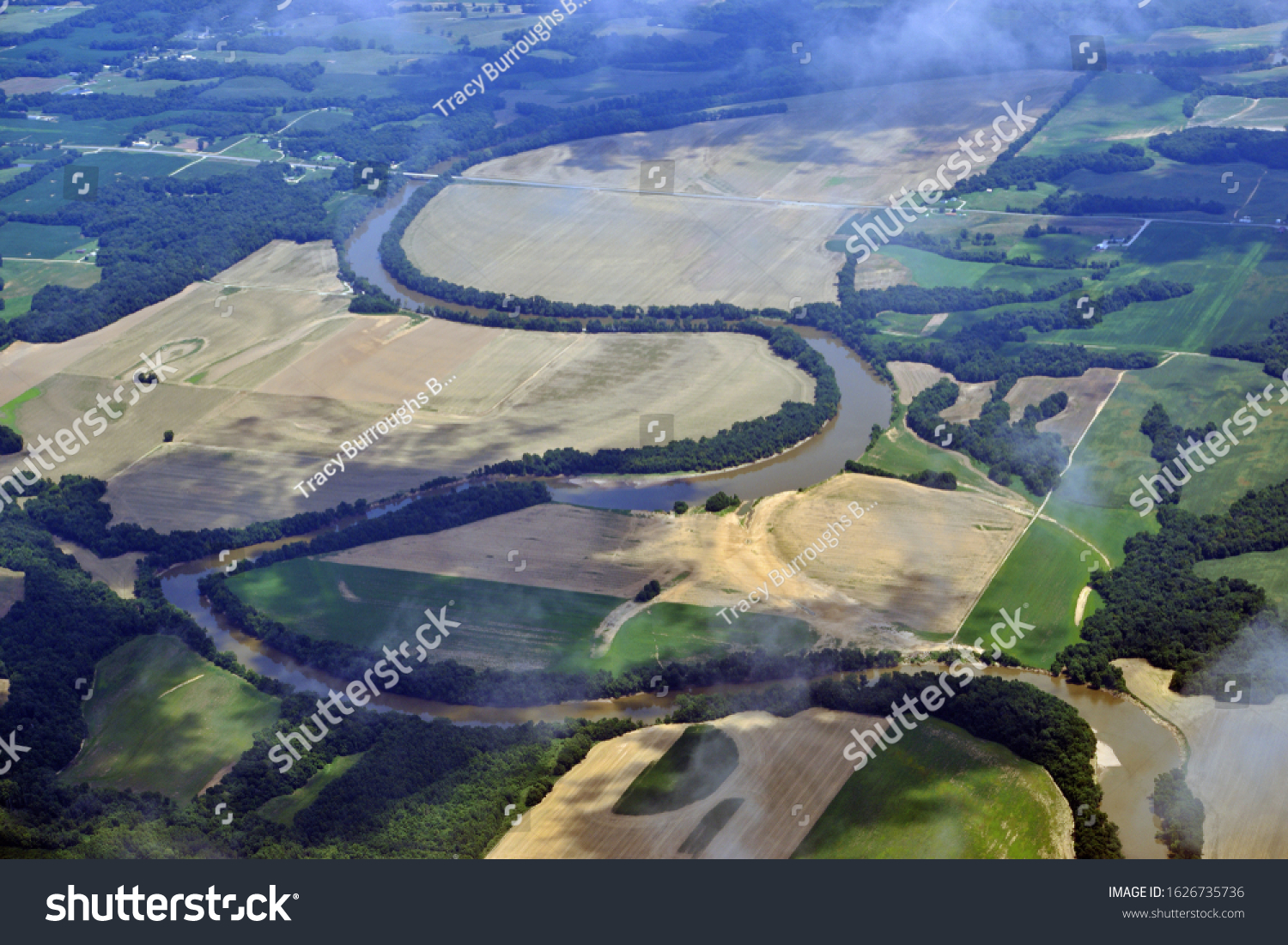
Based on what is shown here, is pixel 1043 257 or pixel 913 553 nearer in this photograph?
pixel 913 553

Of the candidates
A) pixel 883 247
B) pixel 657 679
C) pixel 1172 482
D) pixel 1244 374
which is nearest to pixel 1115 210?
pixel 883 247

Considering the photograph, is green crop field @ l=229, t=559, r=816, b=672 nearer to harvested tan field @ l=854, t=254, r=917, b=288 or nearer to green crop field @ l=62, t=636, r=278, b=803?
green crop field @ l=62, t=636, r=278, b=803

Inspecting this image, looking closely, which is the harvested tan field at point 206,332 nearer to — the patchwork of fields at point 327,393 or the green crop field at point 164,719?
the patchwork of fields at point 327,393

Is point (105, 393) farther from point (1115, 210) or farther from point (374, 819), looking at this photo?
point (1115, 210)

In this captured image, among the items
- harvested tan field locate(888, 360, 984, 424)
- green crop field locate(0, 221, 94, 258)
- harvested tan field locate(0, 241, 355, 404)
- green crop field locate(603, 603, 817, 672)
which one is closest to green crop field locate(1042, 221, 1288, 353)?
harvested tan field locate(888, 360, 984, 424)

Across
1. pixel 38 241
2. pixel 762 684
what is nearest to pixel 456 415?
pixel 762 684
